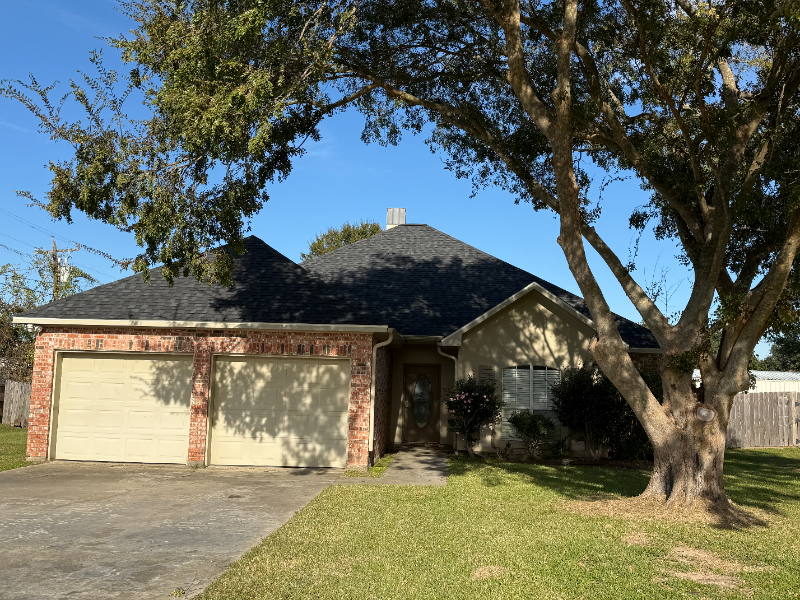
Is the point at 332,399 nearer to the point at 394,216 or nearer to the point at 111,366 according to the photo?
the point at 111,366

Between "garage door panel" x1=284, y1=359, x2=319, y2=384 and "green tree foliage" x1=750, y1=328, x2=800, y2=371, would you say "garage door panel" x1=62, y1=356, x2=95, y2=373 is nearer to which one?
"garage door panel" x1=284, y1=359, x2=319, y2=384

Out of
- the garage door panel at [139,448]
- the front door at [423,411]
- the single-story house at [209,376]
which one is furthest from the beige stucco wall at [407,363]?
the garage door panel at [139,448]

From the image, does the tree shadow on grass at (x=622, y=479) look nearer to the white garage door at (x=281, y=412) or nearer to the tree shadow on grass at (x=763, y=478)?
the tree shadow on grass at (x=763, y=478)

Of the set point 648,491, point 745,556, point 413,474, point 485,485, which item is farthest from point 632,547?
point 413,474

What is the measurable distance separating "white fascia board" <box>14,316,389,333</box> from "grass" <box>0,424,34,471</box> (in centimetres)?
283

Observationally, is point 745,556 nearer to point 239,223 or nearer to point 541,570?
point 541,570

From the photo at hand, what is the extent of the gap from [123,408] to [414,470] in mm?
6112

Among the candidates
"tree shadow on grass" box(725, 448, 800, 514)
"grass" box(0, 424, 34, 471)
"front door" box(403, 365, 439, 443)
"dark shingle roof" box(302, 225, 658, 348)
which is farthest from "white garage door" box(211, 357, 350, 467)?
"tree shadow on grass" box(725, 448, 800, 514)

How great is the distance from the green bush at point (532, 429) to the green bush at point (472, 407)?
0.49 metres

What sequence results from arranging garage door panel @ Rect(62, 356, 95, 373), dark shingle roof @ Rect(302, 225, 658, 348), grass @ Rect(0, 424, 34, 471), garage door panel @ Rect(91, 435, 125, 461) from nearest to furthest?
grass @ Rect(0, 424, 34, 471)
garage door panel @ Rect(91, 435, 125, 461)
garage door panel @ Rect(62, 356, 95, 373)
dark shingle roof @ Rect(302, 225, 658, 348)

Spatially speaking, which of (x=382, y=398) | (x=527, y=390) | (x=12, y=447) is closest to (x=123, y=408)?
(x=12, y=447)

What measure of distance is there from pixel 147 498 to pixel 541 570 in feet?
21.1

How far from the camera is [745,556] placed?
7457mm

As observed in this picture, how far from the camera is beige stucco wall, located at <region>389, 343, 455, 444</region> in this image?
17953 millimetres
